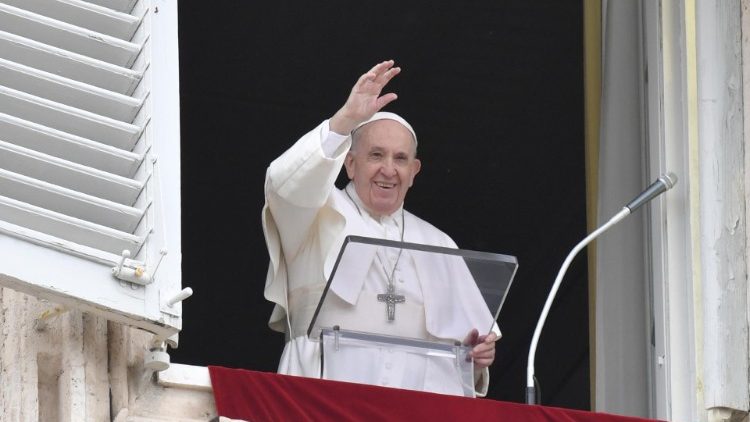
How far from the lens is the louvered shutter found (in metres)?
5.69

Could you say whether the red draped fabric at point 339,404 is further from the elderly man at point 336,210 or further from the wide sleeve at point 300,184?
the wide sleeve at point 300,184

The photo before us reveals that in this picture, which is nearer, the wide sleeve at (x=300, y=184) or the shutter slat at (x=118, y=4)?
the shutter slat at (x=118, y=4)

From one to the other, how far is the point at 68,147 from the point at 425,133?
3.61m

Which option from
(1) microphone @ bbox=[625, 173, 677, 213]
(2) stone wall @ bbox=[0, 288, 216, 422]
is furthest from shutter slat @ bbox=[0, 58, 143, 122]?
(1) microphone @ bbox=[625, 173, 677, 213]

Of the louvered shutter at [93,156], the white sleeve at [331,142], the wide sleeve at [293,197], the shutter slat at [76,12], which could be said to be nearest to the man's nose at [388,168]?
the wide sleeve at [293,197]

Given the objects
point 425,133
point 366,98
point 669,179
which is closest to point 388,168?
point 366,98

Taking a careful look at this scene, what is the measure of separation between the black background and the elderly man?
1.75 m

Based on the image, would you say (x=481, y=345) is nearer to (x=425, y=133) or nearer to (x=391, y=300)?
(x=391, y=300)

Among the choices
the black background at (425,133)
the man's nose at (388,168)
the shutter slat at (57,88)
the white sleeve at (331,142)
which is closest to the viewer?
the shutter slat at (57,88)

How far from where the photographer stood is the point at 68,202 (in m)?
5.80

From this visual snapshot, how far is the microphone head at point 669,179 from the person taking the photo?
22.0 ft

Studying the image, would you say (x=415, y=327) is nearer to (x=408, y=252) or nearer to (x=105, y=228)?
(x=408, y=252)

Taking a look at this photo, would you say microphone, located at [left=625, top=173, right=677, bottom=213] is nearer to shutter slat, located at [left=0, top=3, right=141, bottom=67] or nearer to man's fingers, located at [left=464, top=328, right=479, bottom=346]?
man's fingers, located at [left=464, top=328, right=479, bottom=346]

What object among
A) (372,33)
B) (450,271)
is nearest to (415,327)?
(450,271)
